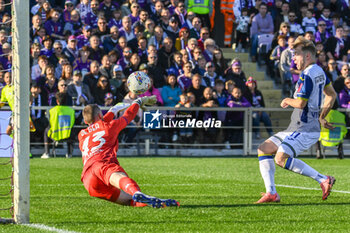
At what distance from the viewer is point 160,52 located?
20.1m

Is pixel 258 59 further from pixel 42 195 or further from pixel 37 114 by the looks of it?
pixel 42 195

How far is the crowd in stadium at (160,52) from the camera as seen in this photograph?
18.7 m

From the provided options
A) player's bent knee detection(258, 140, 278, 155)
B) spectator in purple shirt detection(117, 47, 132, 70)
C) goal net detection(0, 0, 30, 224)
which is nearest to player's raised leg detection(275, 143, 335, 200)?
player's bent knee detection(258, 140, 278, 155)

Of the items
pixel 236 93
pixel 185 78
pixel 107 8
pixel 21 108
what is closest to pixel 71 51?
pixel 107 8

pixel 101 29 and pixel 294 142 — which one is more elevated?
pixel 101 29

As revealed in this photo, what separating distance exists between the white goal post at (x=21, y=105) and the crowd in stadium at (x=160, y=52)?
34.4 feet

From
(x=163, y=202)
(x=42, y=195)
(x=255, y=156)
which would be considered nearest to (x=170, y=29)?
(x=255, y=156)

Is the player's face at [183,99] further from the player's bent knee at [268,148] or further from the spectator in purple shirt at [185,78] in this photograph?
the player's bent knee at [268,148]

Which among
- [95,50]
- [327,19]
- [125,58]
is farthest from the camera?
[327,19]

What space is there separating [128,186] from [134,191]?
0.12 m

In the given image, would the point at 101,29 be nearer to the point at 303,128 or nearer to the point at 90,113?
the point at 90,113

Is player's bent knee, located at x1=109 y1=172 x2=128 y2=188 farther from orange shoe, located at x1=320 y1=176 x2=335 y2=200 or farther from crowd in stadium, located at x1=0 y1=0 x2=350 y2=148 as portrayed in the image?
crowd in stadium, located at x1=0 y1=0 x2=350 y2=148

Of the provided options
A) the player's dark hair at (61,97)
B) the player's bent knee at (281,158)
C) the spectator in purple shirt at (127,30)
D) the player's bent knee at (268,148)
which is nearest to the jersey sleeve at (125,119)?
the player's bent knee at (268,148)

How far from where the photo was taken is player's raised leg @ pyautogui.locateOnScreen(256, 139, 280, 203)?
9000mm
